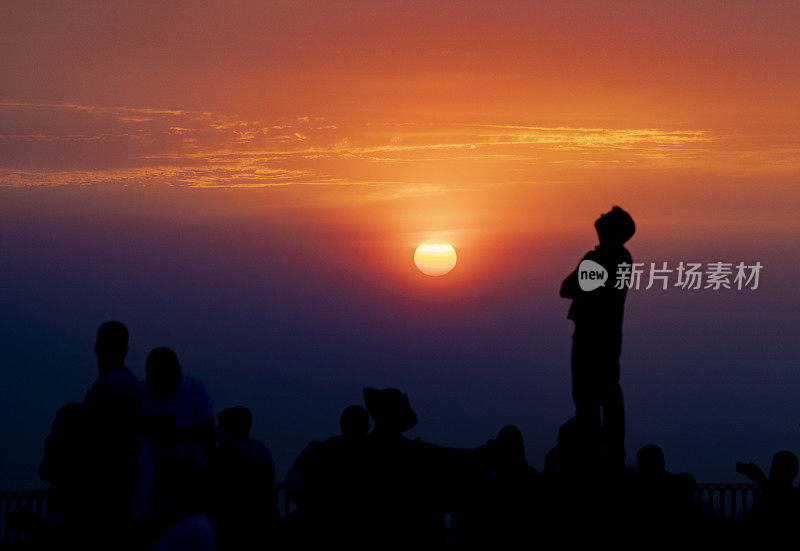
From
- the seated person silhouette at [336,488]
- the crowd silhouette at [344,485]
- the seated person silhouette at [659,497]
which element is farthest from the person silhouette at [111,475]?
the seated person silhouette at [659,497]

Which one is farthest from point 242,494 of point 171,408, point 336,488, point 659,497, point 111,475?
point 659,497

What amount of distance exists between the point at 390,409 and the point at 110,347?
8.86 ft

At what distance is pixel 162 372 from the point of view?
8.77 meters

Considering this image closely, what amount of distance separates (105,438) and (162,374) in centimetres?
285

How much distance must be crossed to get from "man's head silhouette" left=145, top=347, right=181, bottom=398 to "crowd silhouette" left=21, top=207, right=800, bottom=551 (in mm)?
13

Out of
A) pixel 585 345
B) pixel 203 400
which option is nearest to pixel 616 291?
pixel 585 345

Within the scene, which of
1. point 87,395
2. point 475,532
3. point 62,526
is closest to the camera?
point 62,526

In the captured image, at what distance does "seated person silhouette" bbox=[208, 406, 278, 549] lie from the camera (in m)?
7.53

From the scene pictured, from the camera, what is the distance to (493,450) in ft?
19.7

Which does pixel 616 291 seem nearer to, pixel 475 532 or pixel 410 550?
pixel 475 532

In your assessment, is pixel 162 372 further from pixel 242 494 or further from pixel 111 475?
pixel 111 475

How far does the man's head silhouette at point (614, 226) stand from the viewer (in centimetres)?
995

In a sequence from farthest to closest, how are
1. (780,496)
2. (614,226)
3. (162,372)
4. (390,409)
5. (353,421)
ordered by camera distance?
(614,226)
(162,372)
(780,496)
(353,421)
(390,409)

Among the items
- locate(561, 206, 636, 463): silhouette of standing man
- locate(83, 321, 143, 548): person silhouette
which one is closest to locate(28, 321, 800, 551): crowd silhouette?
locate(83, 321, 143, 548): person silhouette
